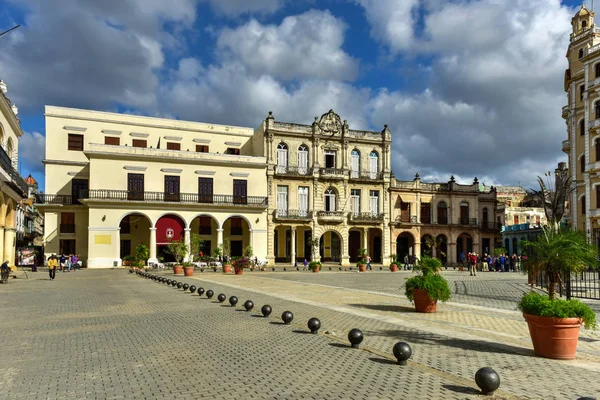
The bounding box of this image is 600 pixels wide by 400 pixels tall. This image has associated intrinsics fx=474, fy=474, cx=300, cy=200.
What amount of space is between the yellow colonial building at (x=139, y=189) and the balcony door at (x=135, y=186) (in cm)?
8

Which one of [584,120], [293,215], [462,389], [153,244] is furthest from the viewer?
[293,215]

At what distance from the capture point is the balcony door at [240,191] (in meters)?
43.6

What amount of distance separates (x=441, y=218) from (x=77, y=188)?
3672 cm

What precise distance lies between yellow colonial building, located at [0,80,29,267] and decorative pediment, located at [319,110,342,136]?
26557 mm

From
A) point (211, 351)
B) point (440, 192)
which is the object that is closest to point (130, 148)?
point (440, 192)

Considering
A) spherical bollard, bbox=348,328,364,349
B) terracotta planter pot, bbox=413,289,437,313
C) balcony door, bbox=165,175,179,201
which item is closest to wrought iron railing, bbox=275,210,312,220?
balcony door, bbox=165,175,179,201

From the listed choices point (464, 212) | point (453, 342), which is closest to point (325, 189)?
point (464, 212)

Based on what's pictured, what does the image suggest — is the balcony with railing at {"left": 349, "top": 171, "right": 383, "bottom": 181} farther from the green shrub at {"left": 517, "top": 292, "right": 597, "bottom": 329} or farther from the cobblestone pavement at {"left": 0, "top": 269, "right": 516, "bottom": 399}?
the green shrub at {"left": 517, "top": 292, "right": 597, "bottom": 329}

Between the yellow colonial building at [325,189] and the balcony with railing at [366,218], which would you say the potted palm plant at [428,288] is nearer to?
the yellow colonial building at [325,189]

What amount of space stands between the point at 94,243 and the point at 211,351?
33.9 m

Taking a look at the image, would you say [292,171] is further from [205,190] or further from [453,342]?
[453,342]

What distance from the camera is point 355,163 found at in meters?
49.3

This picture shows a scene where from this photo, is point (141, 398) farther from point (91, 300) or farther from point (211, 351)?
point (91, 300)

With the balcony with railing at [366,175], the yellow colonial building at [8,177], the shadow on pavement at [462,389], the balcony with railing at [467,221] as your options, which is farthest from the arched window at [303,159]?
the shadow on pavement at [462,389]
